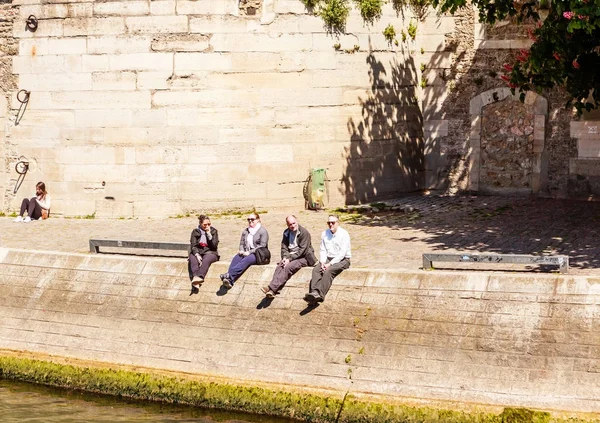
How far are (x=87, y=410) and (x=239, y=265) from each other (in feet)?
9.97

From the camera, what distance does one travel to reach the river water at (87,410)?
55.4ft

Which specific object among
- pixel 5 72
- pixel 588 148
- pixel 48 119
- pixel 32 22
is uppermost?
pixel 32 22

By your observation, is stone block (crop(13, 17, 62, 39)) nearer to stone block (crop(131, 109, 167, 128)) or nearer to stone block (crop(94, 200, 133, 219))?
stone block (crop(131, 109, 167, 128))

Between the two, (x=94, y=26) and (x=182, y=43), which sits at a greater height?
(x=94, y=26)

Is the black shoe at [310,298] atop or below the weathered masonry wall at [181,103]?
below

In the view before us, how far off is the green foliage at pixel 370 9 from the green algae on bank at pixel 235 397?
997cm

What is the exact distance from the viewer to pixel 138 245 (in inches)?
762

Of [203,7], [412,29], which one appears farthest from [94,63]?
[412,29]

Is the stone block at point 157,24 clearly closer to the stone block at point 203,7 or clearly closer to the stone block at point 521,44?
the stone block at point 203,7

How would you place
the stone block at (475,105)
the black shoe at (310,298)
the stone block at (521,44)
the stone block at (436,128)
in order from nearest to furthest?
1. the black shoe at (310,298)
2. the stone block at (521,44)
3. the stone block at (475,105)
4. the stone block at (436,128)

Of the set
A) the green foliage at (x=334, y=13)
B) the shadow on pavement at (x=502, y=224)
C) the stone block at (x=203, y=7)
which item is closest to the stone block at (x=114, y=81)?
the stone block at (x=203, y=7)

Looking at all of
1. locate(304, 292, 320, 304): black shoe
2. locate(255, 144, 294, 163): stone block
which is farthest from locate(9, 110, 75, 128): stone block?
locate(304, 292, 320, 304): black shoe

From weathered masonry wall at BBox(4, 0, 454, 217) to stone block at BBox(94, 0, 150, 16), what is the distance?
0.02m

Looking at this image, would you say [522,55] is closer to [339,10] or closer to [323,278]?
[339,10]
